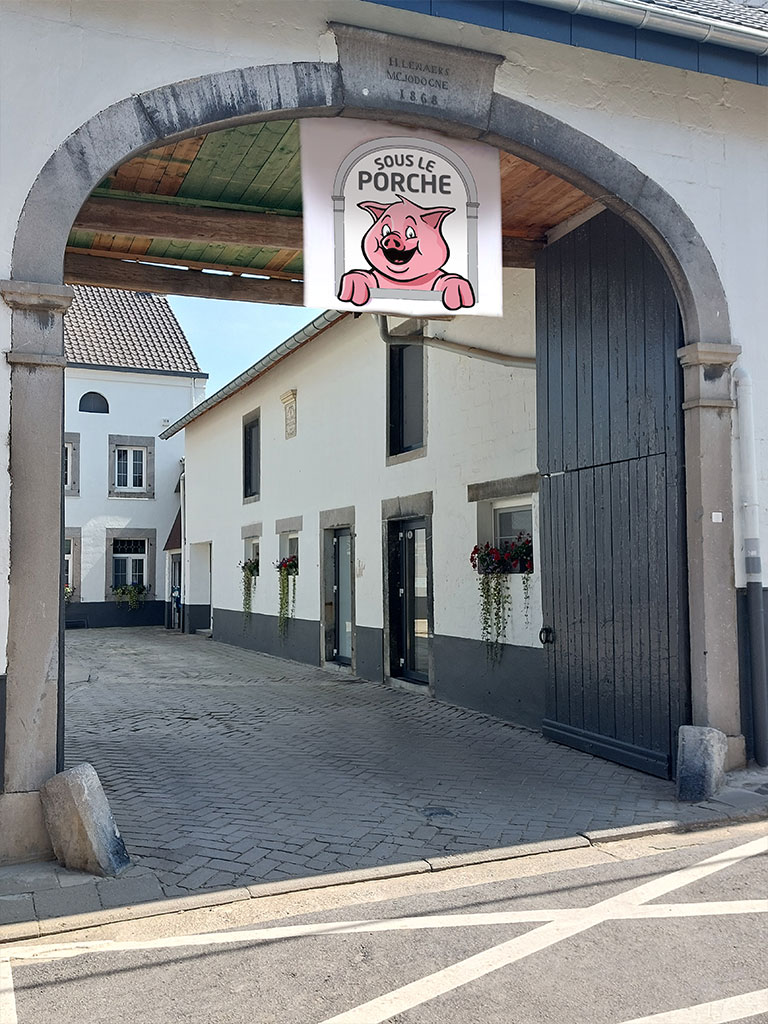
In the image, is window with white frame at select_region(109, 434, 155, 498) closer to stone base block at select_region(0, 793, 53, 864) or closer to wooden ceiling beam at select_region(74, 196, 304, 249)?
wooden ceiling beam at select_region(74, 196, 304, 249)

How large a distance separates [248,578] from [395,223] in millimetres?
12983

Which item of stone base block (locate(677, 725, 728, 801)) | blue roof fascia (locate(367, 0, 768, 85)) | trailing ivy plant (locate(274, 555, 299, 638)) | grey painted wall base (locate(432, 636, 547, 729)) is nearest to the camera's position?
blue roof fascia (locate(367, 0, 768, 85))

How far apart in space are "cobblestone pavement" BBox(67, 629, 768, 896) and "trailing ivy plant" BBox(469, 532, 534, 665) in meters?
0.82

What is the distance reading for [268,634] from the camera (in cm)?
1738

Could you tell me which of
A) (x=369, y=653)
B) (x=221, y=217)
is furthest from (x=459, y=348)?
(x=369, y=653)

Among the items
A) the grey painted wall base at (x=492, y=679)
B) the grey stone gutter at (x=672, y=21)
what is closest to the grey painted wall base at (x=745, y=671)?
the grey painted wall base at (x=492, y=679)

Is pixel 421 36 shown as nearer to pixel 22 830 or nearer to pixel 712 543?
pixel 712 543

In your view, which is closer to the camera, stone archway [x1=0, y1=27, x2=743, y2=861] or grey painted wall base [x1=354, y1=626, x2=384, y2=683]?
stone archway [x1=0, y1=27, x2=743, y2=861]

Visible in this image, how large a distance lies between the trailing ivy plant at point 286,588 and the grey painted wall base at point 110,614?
426 inches

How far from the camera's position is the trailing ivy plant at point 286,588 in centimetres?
1599

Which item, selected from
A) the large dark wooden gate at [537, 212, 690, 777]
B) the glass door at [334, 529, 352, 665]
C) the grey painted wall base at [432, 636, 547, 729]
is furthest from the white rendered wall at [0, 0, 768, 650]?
the glass door at [334, 529, 352, 665]

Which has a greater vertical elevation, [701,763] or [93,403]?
[93,403]

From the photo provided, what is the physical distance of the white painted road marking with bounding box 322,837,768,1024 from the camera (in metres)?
3.38

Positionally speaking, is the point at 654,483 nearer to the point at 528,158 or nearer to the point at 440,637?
the point at 528,158
